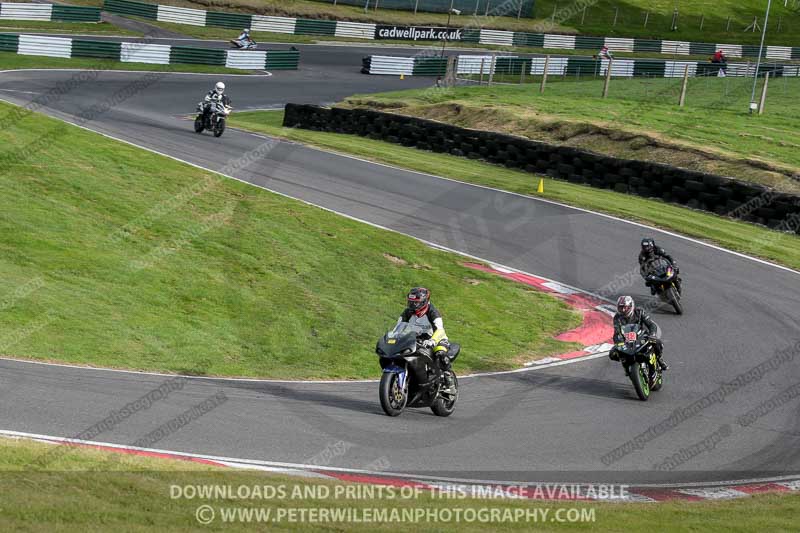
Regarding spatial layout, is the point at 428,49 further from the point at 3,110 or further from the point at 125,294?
the point at 125,294

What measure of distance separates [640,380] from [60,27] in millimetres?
51068

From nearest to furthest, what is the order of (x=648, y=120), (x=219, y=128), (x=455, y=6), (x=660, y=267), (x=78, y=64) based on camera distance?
(x=660, y=267), (x=219, y=128), (x=648, y=120), (x=78, y=64), (x=455, y=6)

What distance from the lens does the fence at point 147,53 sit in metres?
50.3

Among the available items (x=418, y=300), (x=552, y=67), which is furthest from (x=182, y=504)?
(x=552, y=67)

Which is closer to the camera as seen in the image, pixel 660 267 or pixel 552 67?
pixel 660 267

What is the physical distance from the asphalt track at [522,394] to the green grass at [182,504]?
3.75 feet

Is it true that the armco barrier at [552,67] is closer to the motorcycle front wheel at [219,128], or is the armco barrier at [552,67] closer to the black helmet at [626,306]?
the motorcycle front wheel at [219,128]

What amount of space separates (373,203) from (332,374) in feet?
39.2

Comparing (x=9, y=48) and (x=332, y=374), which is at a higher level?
(x=9, y=48)

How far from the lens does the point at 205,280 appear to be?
18.5m

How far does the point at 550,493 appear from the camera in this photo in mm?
10641

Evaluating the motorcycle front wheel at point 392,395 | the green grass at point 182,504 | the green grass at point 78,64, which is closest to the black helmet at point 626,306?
the motorcycle front wheel at point 392,395

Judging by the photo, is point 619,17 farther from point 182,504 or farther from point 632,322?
point 182,504

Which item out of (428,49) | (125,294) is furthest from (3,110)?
(428,49)
